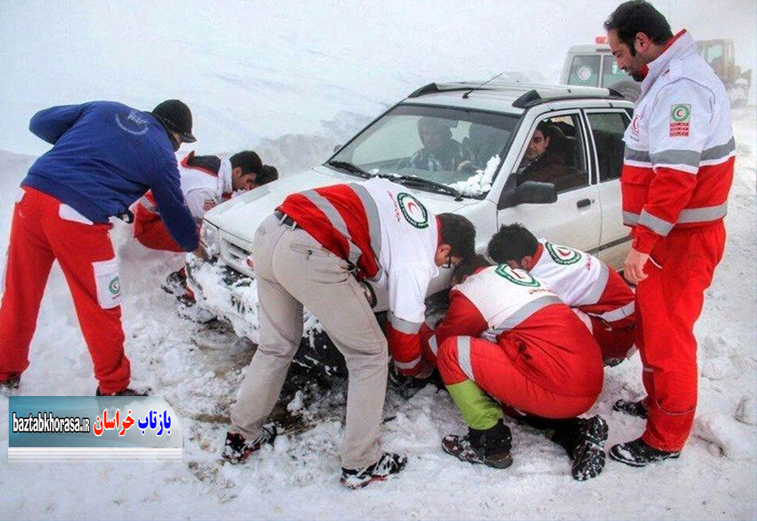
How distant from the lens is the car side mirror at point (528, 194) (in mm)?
2977

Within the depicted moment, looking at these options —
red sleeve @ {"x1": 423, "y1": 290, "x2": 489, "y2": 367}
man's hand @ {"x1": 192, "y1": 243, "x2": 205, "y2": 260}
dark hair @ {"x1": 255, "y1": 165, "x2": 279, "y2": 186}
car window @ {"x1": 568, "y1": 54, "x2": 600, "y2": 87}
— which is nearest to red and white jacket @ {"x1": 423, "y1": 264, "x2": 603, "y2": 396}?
red sleeve @ {"x1": 423, "y1": 290, "x2": 489, "y2": 367}

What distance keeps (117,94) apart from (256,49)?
102 inches

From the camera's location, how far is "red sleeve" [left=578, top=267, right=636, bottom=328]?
9.78 ft

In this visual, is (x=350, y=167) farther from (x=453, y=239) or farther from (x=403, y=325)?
(x=403, y=325)

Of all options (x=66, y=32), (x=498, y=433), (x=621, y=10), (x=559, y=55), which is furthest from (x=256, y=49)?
(x=559, y=55)

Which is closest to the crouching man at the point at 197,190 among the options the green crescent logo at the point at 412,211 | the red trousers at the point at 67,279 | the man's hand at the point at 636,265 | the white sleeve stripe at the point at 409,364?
the red trousers at the point at 67,279

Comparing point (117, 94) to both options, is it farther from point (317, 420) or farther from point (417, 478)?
point (417, 478)

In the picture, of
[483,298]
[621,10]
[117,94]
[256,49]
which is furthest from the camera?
[256,49]

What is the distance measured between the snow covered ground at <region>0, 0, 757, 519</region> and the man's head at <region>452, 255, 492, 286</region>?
704 millimetres

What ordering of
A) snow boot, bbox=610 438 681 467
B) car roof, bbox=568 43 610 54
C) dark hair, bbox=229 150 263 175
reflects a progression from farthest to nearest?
car roof, bbox=568 43 610 54, dark hair, bbox=229 150 263 175, snow boot, bbox=610 438 681 467

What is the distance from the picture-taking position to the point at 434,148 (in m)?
3.46

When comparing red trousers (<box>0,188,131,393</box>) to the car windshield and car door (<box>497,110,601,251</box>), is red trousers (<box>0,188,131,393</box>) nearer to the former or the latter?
the car windshield

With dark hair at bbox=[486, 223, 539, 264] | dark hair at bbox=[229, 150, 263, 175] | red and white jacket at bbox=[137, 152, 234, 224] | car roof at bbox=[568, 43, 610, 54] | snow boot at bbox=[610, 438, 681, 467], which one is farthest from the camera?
car roof at bbox=[568, 43, 610, 54]

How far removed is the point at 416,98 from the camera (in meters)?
3.94
